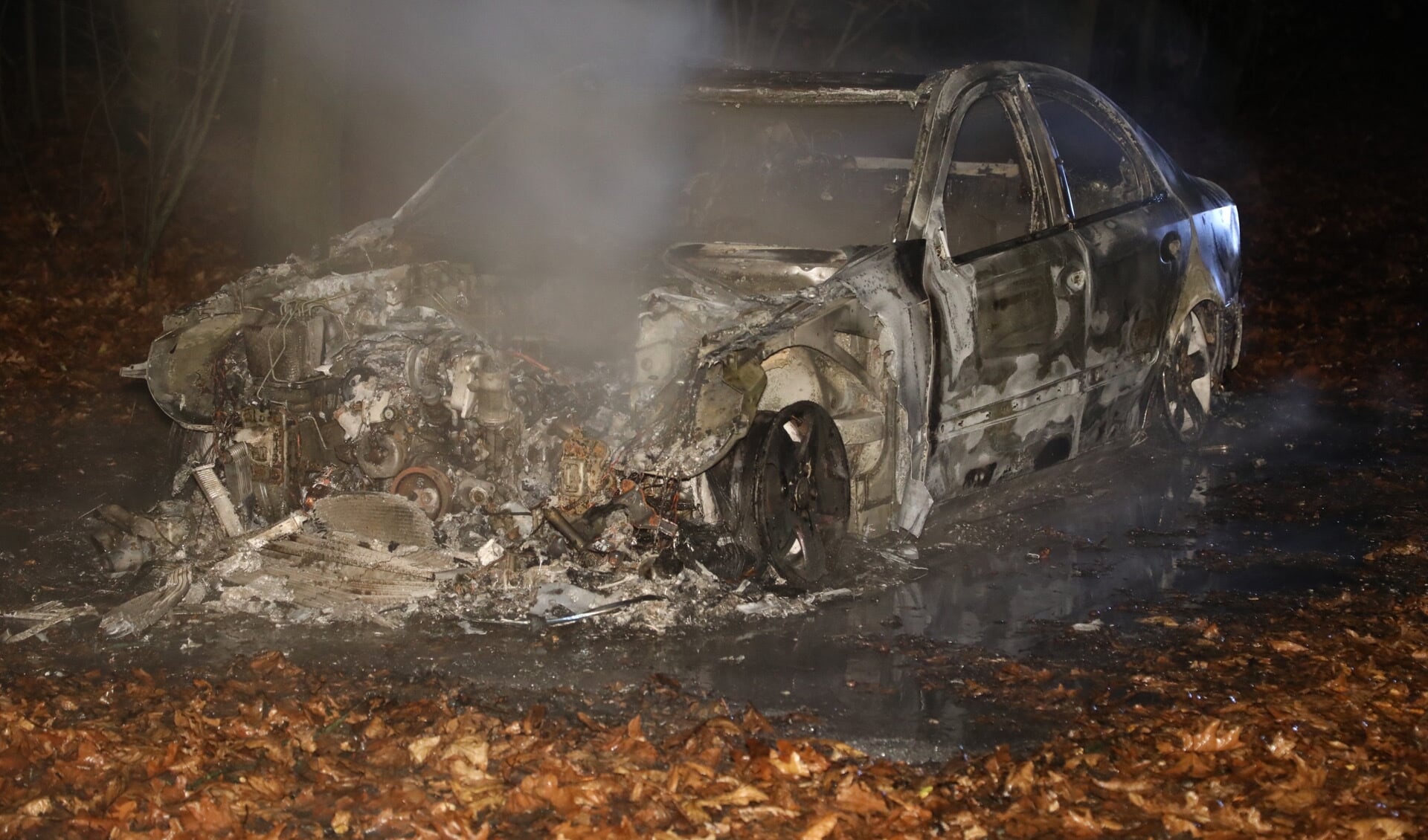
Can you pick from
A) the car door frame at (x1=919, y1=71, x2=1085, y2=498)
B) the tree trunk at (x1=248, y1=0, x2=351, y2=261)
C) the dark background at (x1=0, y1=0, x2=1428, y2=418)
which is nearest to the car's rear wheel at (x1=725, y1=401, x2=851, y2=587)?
the car door frame at (x1=919, y1=71, x2=1085, y2=498)

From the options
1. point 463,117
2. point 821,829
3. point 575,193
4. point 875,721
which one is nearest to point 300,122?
point 575,193

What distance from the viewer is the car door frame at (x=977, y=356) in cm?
525

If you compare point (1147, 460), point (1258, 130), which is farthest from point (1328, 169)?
point (1147, 460)

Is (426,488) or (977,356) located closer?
(426,488)

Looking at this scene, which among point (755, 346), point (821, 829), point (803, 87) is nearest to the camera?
point (821, 829)

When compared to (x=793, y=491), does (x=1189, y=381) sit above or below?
above

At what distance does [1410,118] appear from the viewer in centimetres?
2164

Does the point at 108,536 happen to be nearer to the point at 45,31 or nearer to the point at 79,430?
the point at 79,430

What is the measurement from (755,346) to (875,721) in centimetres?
139

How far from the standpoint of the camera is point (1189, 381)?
→ 707 centimetres

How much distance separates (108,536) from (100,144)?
12.1m

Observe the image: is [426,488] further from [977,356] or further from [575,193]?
[977,356]

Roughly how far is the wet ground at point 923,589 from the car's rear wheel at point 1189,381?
24 cm

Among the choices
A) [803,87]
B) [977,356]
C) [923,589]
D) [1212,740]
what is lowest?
[923,589]
